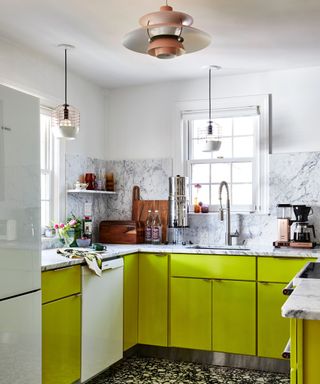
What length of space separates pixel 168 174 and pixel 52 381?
2.31 meters

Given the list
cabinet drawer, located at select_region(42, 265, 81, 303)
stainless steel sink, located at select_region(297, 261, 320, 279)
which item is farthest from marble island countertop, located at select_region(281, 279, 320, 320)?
cabinet drawer, located at select_region(42, 265, 81, 303)

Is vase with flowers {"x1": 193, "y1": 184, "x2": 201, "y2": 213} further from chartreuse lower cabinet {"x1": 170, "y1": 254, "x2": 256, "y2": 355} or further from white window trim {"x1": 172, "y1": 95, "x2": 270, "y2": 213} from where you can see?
chartreuse lower cabinet {"x1": 170, "y1": 254, "x2": 256, "y2": 355}

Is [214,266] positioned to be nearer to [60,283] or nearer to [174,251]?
[174,251]

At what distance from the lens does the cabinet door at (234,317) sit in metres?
3.88

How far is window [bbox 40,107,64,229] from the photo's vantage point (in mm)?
4164

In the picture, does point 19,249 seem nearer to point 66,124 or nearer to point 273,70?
point 66,124

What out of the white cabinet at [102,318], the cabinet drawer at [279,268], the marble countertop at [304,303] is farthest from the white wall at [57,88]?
the marble countertop at [304,303]

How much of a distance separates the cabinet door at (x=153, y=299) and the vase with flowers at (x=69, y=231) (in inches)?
22.2

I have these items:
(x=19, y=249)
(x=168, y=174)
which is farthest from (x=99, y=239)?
(x=19, y=249)

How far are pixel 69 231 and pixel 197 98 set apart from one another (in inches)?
68.5

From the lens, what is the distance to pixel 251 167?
464cm

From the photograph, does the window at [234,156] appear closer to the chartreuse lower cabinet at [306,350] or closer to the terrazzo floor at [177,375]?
the terrazzo floor at [177,375]

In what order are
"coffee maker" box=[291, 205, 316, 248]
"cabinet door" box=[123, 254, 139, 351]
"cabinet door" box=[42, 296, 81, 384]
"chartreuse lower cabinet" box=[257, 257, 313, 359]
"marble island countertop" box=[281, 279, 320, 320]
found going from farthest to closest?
"coffee maker" box=[291, 205, 316, 248]
"cabinet door" box=[123, 254, 139, 351]
"chartreuse lower cabinet" box=[257, 257, 313, 359]
"cabinet door" box=[42, 296, 81, 384]
"marble island countertop" box=[281, 279, 320, 320]

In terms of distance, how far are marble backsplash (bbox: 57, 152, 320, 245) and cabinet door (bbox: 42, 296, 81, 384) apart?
1.29 metres
